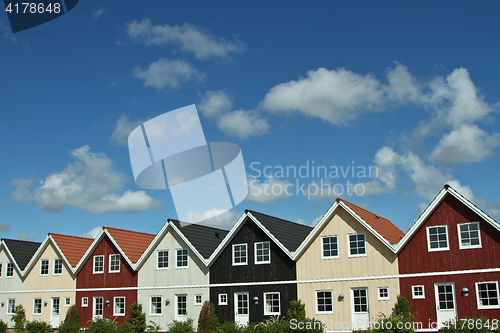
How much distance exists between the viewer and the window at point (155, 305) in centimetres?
3344

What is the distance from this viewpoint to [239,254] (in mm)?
31516

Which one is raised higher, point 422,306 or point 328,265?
point 328,265

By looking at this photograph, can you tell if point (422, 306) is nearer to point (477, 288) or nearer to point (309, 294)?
point (477, 288)

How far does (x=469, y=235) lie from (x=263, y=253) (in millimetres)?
11859

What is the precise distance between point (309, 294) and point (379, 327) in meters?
5.67

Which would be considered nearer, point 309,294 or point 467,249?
point 467,249

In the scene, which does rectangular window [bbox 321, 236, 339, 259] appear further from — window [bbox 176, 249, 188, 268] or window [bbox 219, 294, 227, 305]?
window [bbox 176, 249, 188, 268]

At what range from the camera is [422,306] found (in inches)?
1012

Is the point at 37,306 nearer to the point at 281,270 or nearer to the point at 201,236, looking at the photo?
the point at 201,236

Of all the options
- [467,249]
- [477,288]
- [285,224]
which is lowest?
[477,288]

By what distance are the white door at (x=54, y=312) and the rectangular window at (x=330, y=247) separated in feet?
71.6

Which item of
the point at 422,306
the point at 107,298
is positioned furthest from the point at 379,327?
the point at 107,298

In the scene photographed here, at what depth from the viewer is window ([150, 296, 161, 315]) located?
3344 cm

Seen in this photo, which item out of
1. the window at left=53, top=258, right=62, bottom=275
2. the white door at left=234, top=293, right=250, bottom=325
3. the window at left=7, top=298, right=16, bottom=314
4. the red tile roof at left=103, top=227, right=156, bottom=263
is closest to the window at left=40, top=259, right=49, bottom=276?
the window at left=53, top=258, right=62, bottom=275
